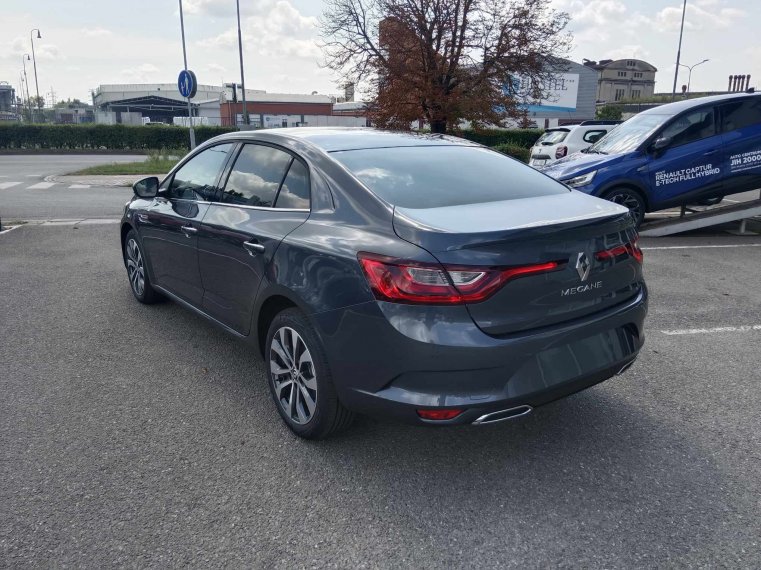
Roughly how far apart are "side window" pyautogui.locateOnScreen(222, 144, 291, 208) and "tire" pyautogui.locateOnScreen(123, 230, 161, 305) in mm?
1763

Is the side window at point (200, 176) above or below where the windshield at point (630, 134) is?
below

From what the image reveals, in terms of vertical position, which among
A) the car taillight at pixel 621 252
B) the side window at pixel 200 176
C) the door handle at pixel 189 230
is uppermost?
the side window at pixel 200 176

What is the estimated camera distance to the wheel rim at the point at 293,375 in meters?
3.08

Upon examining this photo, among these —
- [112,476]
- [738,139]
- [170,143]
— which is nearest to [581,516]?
[112,476]

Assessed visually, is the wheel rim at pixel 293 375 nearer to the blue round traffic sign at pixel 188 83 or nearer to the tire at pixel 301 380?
the tire at pixel 301 380

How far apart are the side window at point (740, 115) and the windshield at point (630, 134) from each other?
80 cm

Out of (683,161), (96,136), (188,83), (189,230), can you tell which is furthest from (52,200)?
(96,136)

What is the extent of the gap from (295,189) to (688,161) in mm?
7233

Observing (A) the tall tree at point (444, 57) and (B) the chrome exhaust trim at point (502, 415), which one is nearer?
(B) the chrome exhaust trim at point (502, 415)

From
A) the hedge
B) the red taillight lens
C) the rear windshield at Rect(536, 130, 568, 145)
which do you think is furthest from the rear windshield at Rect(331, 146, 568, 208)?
the hedge

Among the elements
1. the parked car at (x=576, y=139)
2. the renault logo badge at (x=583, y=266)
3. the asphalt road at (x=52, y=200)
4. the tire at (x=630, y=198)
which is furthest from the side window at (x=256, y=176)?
the parked car at (x=576, y=139)

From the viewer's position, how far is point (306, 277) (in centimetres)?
297

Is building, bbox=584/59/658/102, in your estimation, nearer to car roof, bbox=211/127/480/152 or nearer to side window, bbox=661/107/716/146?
side window, bbox=661/107/716/146

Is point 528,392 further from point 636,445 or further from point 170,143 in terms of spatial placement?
point 170,143
